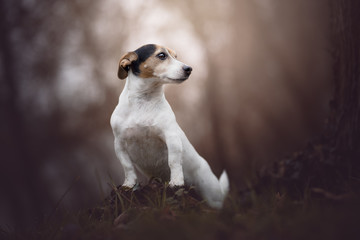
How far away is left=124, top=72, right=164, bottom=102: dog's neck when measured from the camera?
277cm

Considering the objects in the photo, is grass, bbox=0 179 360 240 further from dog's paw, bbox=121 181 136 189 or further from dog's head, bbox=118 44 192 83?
dog's head, bbox=118 44 192 83

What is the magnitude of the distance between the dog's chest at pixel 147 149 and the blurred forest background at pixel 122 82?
188 inches

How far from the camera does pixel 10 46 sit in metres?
8.61

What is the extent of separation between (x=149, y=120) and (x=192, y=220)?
101cm

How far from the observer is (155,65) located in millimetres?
2734

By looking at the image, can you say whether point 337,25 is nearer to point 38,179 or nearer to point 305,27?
point 305,27

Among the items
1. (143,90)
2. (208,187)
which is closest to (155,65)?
(143,90)

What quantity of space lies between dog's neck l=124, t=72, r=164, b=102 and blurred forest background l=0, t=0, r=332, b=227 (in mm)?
5041

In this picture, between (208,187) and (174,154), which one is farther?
(208,187)

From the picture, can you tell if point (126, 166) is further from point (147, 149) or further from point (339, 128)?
point (339, 128)

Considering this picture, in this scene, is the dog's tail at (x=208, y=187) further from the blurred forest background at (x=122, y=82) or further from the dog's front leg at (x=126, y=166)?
the blurred forest background at (x=122, y=82)

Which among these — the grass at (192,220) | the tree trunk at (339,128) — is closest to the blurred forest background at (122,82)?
the tree trunk at (339,128)

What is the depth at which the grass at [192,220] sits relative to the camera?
5.15 ft

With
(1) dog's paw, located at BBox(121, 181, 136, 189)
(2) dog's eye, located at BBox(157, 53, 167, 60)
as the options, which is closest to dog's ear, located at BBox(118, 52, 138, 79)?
(2) dog's eye, located at BBox(157, 53, 167, 60)
